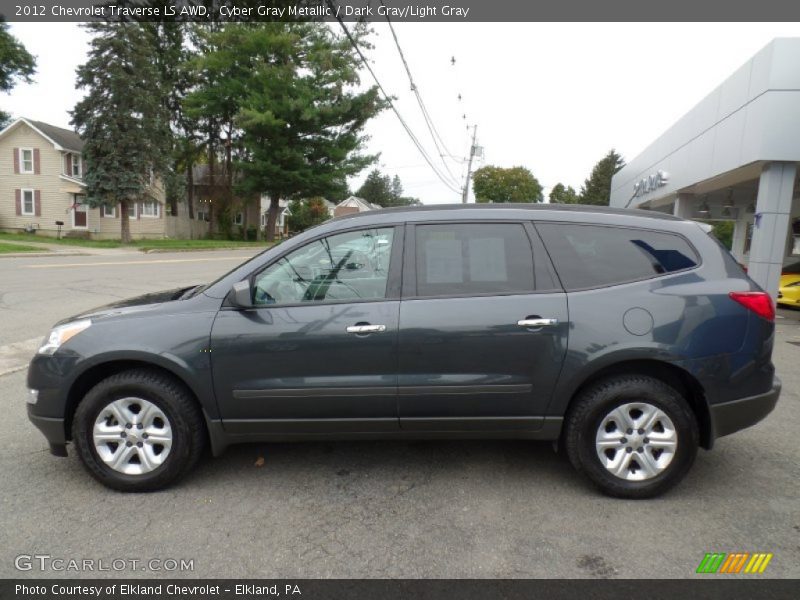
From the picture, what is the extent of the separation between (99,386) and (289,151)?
3269 cm

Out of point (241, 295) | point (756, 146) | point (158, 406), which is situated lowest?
point (158, 406)

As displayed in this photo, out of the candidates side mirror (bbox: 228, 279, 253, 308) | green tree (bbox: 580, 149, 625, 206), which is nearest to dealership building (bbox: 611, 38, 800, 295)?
side mirror (bbox: 228, 279, 253, 308)

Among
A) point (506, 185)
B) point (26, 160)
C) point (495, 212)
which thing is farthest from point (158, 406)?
point (506, 185)

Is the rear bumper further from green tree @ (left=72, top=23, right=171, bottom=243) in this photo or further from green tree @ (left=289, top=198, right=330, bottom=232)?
green tree @ (left=289, top=198, right=330, bottom=232)

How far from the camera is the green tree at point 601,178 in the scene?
7194cm

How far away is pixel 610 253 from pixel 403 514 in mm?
2016

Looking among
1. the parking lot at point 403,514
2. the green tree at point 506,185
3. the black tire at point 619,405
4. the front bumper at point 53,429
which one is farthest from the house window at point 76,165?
the green tree at point 506,185

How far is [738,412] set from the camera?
316cm

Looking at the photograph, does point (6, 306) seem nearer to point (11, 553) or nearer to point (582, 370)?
point (11, 553)

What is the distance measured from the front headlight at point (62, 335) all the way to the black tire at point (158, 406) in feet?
1.12

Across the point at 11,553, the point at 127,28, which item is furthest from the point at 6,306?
the point at 127,28

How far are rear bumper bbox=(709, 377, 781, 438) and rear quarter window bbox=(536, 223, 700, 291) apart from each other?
0.86 metres

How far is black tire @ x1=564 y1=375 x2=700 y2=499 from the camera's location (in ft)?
10.2

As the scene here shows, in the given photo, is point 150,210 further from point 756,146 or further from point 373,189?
point 373,189
